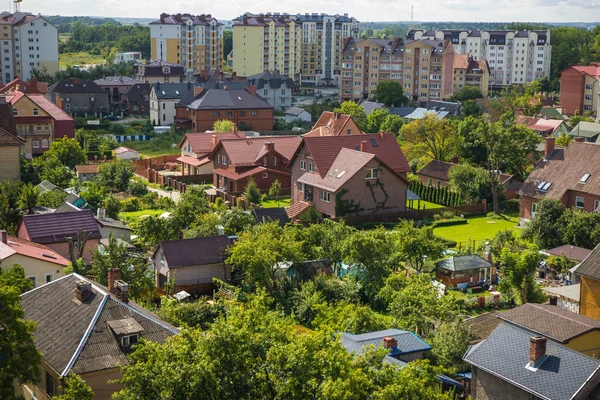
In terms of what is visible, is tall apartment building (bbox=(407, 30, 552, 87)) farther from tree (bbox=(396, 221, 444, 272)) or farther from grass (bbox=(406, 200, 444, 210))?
tree (bbox=(396, 221, 444, 272))

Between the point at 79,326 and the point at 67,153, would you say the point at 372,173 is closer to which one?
the point at 67,153

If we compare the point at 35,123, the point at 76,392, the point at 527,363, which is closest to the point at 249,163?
the point at 35,123

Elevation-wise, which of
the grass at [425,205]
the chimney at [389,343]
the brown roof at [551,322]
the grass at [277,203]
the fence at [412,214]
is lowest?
the grass at [277,203]

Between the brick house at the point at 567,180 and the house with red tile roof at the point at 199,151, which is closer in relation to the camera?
the brick house at the point at 567,180

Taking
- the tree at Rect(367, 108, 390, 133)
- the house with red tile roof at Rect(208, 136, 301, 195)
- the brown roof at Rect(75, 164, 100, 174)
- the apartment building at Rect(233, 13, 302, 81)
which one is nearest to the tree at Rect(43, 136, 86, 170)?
the brown roof at Rect(75, 164, 100, 174)

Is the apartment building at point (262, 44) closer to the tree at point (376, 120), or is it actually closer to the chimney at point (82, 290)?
the tree at point (376, 120)

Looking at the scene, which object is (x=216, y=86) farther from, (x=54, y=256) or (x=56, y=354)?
(x=56, y=354)

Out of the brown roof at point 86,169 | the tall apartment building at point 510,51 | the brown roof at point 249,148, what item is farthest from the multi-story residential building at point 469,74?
the brown roof at point 86,169
